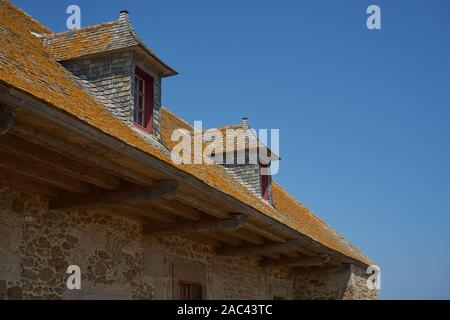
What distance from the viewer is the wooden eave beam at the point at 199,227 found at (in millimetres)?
Result: 8555

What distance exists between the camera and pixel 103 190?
23.4 feet

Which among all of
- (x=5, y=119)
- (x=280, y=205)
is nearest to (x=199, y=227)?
(x=5, y=119)

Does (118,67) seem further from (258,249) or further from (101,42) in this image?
(258,249)

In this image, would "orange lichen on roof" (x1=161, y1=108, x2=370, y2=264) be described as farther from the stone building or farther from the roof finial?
the roof finial

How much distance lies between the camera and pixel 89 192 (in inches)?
282

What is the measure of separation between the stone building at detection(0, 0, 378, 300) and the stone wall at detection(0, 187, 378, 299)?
0.05 ft

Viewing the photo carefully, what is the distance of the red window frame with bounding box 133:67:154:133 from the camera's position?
903 centimetres

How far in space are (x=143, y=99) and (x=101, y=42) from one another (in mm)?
1040

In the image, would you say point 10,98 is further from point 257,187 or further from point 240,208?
point 257,187
